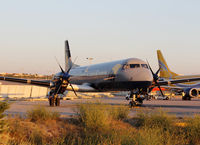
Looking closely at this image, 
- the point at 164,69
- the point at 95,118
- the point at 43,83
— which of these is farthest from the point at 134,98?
the point at 164,69

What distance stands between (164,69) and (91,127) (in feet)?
180

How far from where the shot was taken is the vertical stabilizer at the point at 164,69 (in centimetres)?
6462

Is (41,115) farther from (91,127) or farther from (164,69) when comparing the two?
(164,69)

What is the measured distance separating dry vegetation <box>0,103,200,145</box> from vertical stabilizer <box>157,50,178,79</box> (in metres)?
50.6

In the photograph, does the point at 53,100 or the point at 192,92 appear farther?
the point at 192,92

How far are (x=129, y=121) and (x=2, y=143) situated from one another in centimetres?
755

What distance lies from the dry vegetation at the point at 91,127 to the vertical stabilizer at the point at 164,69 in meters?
50.6

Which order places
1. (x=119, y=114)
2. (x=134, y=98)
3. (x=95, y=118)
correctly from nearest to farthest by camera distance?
(x=95, y=118) < (x=119, y=114) < (x=134, y=98)

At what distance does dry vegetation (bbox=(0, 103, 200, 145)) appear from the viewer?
37.6 ft

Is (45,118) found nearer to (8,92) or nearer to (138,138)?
(138,138)

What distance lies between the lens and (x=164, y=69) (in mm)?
65500

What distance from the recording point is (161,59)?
219 ft

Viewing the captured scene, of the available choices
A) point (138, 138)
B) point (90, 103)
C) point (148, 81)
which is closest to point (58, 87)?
point (148, 81)

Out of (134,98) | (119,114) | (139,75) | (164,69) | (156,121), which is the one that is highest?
(164,69)
